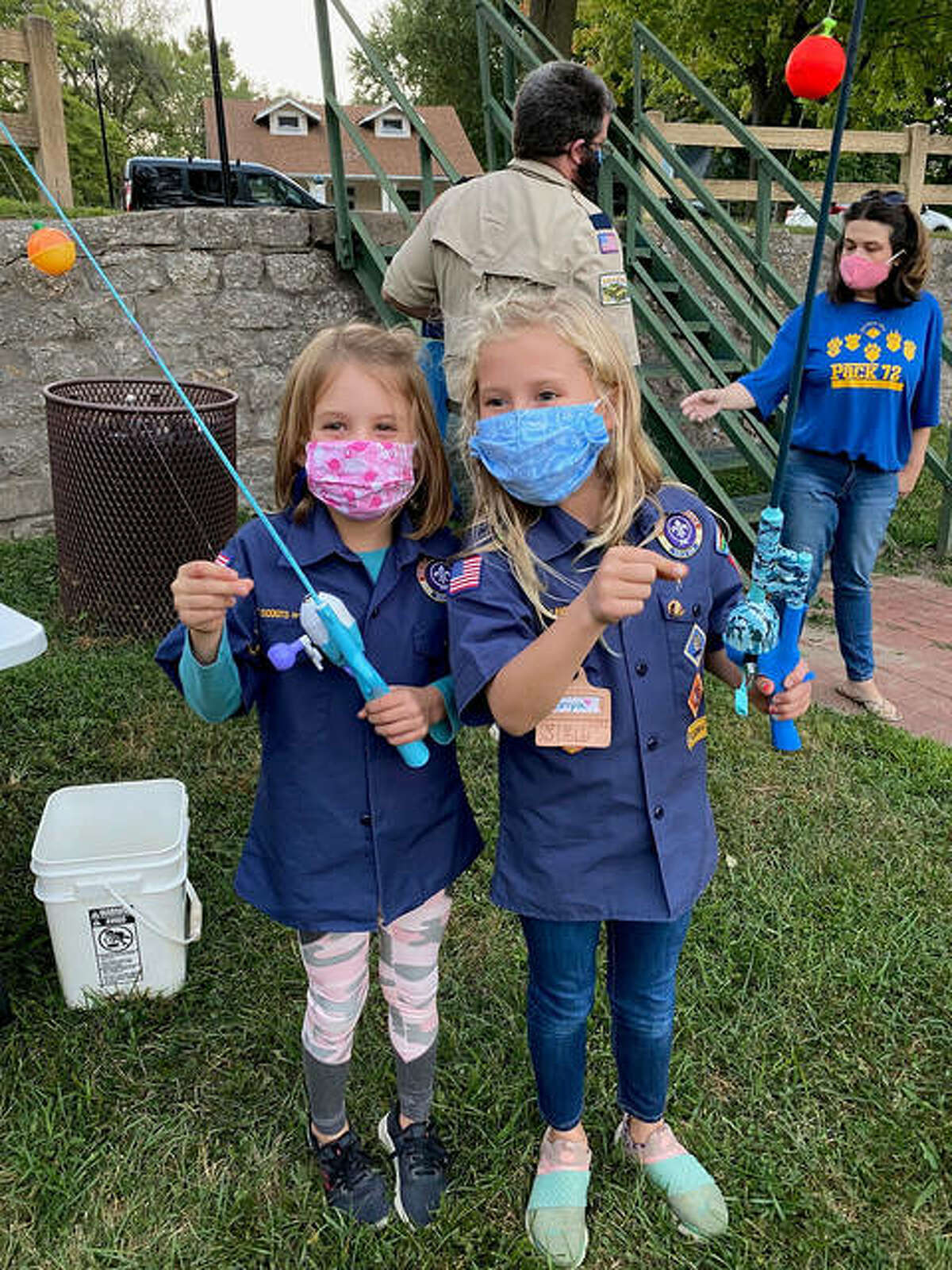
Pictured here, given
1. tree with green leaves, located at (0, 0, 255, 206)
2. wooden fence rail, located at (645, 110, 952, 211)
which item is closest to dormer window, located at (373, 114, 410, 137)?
tree with green leaves, located at (0, 0, 255, 206)

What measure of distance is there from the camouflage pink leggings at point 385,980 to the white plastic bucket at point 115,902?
2.18 feet

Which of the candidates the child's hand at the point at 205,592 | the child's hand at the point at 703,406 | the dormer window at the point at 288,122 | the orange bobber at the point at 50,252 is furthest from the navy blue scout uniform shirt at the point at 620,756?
the dormer window at the point at 288,122

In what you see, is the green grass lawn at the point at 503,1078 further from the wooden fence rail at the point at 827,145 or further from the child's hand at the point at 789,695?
the wooden fence rail at the point at 827,145

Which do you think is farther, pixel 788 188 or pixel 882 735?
pixel 788 188

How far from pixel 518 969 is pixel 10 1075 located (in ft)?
3.92

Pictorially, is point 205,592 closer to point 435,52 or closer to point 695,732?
point 695,732

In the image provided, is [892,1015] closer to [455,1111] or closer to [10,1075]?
[455,1111]

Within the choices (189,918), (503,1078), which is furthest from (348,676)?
(189,918)

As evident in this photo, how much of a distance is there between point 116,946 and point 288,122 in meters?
43.6

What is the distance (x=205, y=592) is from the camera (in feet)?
4.76

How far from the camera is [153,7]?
47438 millimetres

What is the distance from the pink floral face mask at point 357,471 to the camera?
64.3 inches

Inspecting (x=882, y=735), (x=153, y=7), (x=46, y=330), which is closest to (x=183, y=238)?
(x=46, y=330)

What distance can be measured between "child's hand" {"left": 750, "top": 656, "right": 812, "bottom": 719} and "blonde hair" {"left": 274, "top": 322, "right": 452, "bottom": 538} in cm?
61
